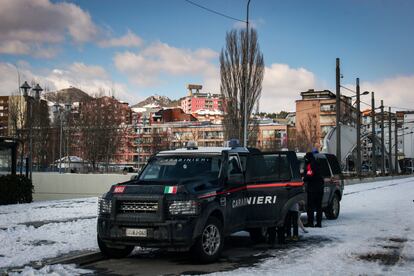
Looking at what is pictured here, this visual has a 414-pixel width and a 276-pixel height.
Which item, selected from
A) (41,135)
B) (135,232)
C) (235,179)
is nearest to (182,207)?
(135,232)

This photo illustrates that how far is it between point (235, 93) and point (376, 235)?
107 ft

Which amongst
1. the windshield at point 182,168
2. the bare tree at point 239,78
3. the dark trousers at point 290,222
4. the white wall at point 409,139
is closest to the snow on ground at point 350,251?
the dark trousers at point 290,222

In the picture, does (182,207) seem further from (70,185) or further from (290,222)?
(70,185)

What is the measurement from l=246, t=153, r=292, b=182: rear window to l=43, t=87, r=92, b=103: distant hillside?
2446 inches

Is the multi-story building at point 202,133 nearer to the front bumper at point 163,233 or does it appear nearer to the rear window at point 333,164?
the rear window at point 333,164

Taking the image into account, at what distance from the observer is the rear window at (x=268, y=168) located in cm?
1015

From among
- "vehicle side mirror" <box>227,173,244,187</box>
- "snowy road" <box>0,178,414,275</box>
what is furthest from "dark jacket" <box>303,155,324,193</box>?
"vehicle side mirror" <box>227,173,244,187</box>

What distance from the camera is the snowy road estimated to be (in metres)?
8.18

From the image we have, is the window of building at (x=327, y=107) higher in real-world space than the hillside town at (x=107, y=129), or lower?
higher

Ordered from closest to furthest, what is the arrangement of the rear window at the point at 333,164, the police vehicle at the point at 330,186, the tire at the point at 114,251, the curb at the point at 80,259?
the curb at the point at 80,259 → the tire at the point at 114,251 → the police vehicle at the point at 330,186 → the rear window at the point at 333,164

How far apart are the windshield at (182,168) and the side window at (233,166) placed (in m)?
0.27

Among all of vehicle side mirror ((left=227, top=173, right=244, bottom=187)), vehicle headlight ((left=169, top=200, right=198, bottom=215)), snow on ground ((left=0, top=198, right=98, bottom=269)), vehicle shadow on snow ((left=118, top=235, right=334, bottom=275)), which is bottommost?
vehicle shadow on snow ((left=118, top=235, right=334, bottom=275))

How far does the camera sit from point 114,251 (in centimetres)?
909

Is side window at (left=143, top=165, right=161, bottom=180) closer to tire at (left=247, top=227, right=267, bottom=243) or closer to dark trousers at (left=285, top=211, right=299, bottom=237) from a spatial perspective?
tire at (left=247, top=227, right=267, bottom=243)
